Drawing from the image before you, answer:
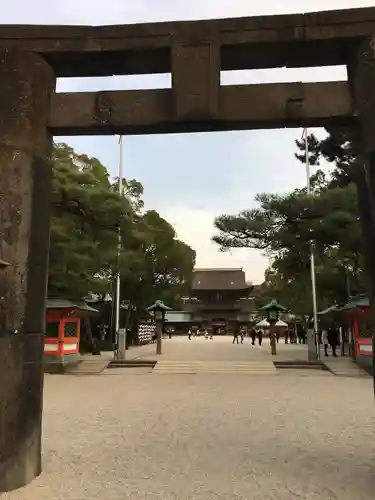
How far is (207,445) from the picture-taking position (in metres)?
6.81

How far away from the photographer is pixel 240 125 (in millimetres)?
5648

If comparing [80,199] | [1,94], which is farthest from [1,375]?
[80,199]

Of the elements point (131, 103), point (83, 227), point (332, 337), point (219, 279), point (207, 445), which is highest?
point (219, 279)

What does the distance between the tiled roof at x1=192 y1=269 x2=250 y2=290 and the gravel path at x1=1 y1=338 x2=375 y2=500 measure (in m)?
48.1

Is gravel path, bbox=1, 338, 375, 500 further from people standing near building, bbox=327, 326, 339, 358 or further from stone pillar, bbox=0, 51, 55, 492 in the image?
people standing near building, bbox=327, 326, 339, 358

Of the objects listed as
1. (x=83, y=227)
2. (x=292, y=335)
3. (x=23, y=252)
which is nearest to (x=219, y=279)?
(x=292, y=335)

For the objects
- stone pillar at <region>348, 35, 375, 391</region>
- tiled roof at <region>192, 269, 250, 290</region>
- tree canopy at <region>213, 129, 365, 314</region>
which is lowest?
stone pillar at <region>348, 35, 375, 391</region>

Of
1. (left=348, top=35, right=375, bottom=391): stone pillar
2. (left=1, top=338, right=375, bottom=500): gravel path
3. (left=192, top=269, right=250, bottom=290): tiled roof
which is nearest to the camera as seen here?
(left=1, top=338, right=375, bottom=500): gravel path

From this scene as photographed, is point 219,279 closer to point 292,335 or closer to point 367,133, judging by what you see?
point 292,335

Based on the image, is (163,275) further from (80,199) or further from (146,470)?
(146,470)

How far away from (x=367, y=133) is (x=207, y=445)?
4652 millimetres

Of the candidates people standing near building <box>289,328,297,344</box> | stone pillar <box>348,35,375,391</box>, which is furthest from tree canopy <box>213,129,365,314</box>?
people standing near building <box>289,328,297,344</box>

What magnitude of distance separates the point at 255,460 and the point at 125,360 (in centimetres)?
1566

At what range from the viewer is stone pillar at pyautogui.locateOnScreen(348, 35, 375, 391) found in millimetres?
5199
